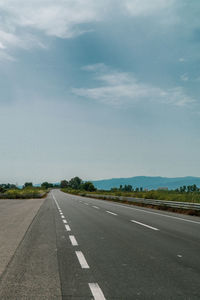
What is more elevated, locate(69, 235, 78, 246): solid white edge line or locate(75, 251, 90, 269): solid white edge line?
locate(69, 235, 78, 246): solid white edge line

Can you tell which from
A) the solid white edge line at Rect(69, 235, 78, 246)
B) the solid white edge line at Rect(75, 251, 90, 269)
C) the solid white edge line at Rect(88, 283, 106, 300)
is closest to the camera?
the solid white edge line at Rect(88, 283, 106, 300)

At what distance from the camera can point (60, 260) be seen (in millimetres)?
5969

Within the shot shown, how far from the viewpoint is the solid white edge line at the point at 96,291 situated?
3855mm

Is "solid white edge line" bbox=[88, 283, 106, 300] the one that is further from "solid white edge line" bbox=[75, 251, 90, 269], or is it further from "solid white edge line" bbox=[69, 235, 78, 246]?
"solid white edge line" bbox=[69, 235, 78, 246]

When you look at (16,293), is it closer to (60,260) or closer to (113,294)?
(113,294)

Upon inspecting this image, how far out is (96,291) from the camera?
13.4ft

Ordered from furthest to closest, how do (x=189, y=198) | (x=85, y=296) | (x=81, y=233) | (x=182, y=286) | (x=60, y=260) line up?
(x=189, y=198)
(x=81, y=233)
(x=60, y=260)
(x=182, y=286)
(x=85, y=296)

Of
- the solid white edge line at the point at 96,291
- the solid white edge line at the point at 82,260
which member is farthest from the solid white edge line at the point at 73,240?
the solid white edge line at the point at 96,291

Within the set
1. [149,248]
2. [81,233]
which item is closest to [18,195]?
[81,233]

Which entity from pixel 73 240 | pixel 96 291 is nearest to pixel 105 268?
pixel 96 291

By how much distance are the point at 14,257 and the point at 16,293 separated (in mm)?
2384

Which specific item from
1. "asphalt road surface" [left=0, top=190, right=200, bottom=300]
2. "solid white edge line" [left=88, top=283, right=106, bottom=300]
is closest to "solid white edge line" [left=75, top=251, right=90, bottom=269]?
"asphalt road surface" [left=0, top=190, right=200, bottom=300]

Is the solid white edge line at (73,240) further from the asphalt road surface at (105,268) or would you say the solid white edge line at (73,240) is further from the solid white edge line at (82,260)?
the solid white edge line at (82,260)

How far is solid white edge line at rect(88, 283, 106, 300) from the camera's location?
12.6 ft
